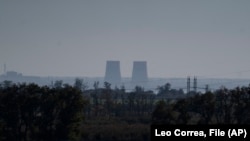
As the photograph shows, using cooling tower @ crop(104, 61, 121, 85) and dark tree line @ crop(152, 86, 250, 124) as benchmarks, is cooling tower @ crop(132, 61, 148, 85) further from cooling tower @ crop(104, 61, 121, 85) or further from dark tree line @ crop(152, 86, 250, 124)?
dark tree line @ crop(152, 86, 250, 124)

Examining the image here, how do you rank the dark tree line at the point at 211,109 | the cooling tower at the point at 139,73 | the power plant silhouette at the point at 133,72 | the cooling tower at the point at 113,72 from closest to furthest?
1. the dark tree line at the point at 211,109
2. the cooling tower at the point at 139,73
3. the power plant silhouette at the point at 133,72
4. the cooling tower at the point at 113,72

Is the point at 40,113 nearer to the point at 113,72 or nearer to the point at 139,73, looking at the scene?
the point at 139,73

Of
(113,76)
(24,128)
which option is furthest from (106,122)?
(113,76)

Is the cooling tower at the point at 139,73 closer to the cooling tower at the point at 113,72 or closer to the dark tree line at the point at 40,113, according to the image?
the cooling tower at the point at 113,72

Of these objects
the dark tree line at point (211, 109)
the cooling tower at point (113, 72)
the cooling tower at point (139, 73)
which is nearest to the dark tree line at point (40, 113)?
the dark tree line at point (211, 109)

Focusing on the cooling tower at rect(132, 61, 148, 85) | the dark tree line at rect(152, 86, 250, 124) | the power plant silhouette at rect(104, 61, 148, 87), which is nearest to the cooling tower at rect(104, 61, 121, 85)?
the power plant silhouette at rect(104, 61, 148, 87)
